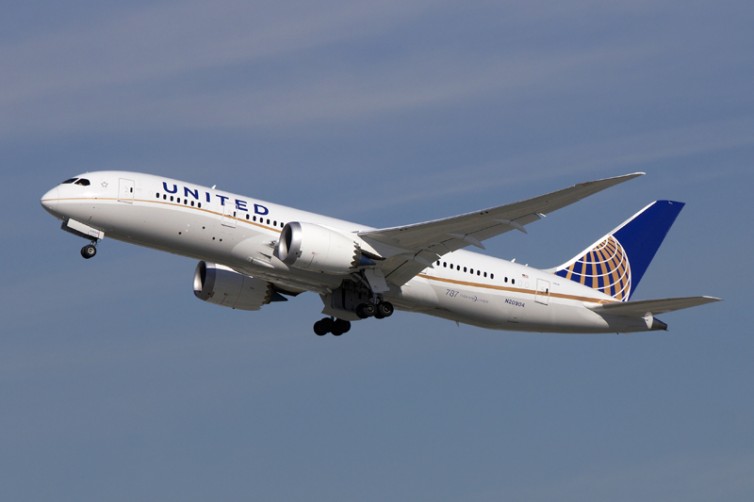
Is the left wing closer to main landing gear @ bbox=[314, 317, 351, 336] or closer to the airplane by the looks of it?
the airplane

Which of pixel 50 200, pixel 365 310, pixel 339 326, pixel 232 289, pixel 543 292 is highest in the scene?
pixel 50 200

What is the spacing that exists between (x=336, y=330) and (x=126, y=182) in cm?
1121

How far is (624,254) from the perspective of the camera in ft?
187

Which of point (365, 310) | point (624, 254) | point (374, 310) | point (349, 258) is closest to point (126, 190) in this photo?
point (349, 258)

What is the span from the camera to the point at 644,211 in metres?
58.0

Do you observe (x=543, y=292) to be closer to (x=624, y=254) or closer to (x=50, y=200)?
(x=624, y=254)

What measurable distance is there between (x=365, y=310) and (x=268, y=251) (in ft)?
14.4

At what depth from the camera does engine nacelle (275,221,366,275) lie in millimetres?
46750

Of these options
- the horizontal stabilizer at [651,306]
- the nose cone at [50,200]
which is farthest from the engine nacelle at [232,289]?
the horizontal stabilizer at [651,306]

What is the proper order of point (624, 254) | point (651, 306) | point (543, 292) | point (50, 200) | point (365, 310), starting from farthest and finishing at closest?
1. point (624, 254)
2. point (543, 292)
3. point (651, 306)
4. point (365, 310)
5. point (50, 200)

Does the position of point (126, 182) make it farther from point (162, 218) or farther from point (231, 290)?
point (231, 290)

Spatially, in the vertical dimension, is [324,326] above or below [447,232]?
below

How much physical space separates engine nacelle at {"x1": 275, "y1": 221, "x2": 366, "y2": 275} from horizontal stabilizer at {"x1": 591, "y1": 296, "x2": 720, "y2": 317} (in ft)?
34.0

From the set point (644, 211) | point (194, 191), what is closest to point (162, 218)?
point (194, 191)
